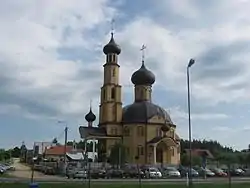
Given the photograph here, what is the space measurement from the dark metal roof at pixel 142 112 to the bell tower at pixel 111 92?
82.5 inches

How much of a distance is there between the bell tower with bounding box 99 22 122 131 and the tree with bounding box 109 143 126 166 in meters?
6.71

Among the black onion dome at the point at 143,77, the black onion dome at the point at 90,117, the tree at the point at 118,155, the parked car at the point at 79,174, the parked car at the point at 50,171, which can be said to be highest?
the black onion dome at the point at 143,77

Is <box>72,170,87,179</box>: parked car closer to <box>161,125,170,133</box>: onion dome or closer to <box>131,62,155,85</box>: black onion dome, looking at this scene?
<box>161,125,170,133</box>: onion dome

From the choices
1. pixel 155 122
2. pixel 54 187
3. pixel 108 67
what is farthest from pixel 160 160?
pixel 54 187

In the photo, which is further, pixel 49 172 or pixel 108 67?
pixel 108 67

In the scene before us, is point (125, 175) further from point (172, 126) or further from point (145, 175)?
point (172, 126)

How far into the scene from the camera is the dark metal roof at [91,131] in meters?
99.0

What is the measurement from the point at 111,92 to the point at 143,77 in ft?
25.8

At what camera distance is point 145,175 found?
220 feet

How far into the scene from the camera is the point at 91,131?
99.9 meters

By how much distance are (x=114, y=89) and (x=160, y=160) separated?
18.9 metres

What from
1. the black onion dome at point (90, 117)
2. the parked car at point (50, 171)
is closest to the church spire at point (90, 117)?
the black onion dome at point (90, 117)

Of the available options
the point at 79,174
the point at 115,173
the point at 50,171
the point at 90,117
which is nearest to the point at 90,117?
the point at 90,117

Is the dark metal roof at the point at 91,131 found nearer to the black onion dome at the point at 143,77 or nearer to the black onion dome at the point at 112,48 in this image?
the black onion dome at the point at 143,77
